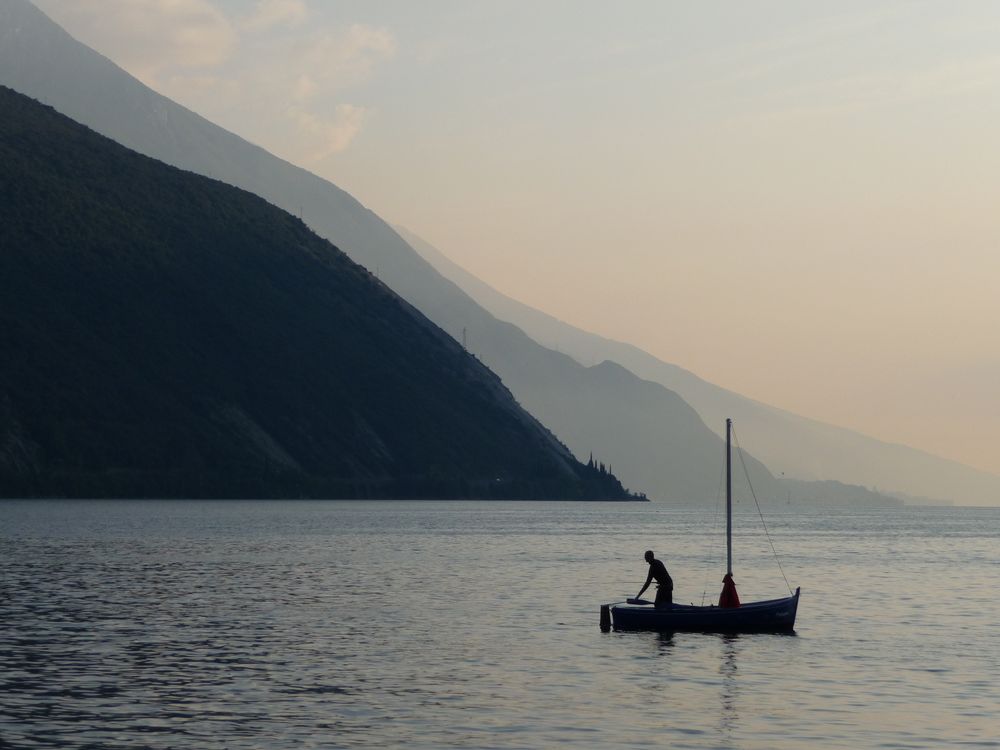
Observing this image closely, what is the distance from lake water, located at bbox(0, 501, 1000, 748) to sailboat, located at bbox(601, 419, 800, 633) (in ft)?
1.76

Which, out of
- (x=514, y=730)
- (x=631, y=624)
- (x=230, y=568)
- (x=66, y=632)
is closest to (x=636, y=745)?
(x=514, y=730)

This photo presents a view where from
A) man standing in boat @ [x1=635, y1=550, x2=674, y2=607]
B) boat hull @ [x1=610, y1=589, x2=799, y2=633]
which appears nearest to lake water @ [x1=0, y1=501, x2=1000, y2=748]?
boat hull @ [x1=610, y1=589, x2=799, y2=633]

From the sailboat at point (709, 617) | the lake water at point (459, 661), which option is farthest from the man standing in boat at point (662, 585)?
the lake water at point (459, 661)

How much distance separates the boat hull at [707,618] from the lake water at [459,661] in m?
0.53

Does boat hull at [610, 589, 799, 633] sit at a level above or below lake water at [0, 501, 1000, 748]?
above

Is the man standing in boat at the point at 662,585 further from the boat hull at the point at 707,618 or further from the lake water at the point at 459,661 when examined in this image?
the lake water at the point at 459,661

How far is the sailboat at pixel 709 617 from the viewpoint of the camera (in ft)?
190

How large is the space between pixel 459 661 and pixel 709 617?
1316 centimetres

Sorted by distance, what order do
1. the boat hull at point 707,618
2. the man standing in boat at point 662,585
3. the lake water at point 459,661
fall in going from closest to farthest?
1. the lake water at point 459,661
2. the man standing in boat at point 662,585
3. the boat hull at point 707,618

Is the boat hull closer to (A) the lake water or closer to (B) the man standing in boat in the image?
(B) the man standing in boat

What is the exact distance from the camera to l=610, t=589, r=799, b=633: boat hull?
5791 centimetres

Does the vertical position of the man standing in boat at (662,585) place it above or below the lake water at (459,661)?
above

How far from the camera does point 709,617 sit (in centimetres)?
5834

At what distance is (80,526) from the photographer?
525 ft
